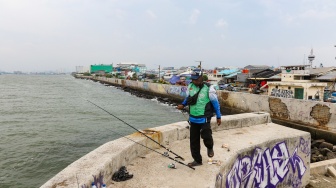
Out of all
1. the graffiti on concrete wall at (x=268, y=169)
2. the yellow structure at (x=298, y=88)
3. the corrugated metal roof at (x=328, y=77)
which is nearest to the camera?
the graffiti on concrete wall at (x=268, y=169)

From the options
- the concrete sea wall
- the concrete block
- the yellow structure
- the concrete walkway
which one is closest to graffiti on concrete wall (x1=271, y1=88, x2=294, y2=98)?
the yellow structure

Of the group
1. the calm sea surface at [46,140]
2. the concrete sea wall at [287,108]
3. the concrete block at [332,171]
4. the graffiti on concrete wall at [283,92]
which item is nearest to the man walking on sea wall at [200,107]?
the concrete block at [332,171]

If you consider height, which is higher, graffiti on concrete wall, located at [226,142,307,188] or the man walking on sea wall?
the man walking on sea wall

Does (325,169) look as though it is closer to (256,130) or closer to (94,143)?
(256,130)

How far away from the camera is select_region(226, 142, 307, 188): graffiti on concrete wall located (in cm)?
424

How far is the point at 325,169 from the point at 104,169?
6084 mm

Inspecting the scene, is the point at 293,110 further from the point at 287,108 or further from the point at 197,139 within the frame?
the point at 197,139

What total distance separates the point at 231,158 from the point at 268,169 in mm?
1309

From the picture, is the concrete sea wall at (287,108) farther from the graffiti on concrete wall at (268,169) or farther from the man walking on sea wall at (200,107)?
the man walking on sea wall at (200,107)

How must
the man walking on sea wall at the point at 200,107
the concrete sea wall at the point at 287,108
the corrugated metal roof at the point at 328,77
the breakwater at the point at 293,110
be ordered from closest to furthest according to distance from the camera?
the man walking on sea wall at the point at 200,107, the breakwater at the point at 293,110, the concrete sea wall at the point at 287,108, the corrugated metal roof at the point at 328,77

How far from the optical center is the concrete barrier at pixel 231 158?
3.17 meters

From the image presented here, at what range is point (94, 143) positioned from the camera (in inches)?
439

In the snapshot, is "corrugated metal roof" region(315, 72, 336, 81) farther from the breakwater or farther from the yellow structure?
the breakwater

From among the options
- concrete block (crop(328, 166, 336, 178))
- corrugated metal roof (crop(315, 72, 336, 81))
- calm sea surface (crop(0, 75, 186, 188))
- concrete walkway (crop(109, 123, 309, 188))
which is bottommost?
calm sea surface (crop(0, 75, 186, 188))
